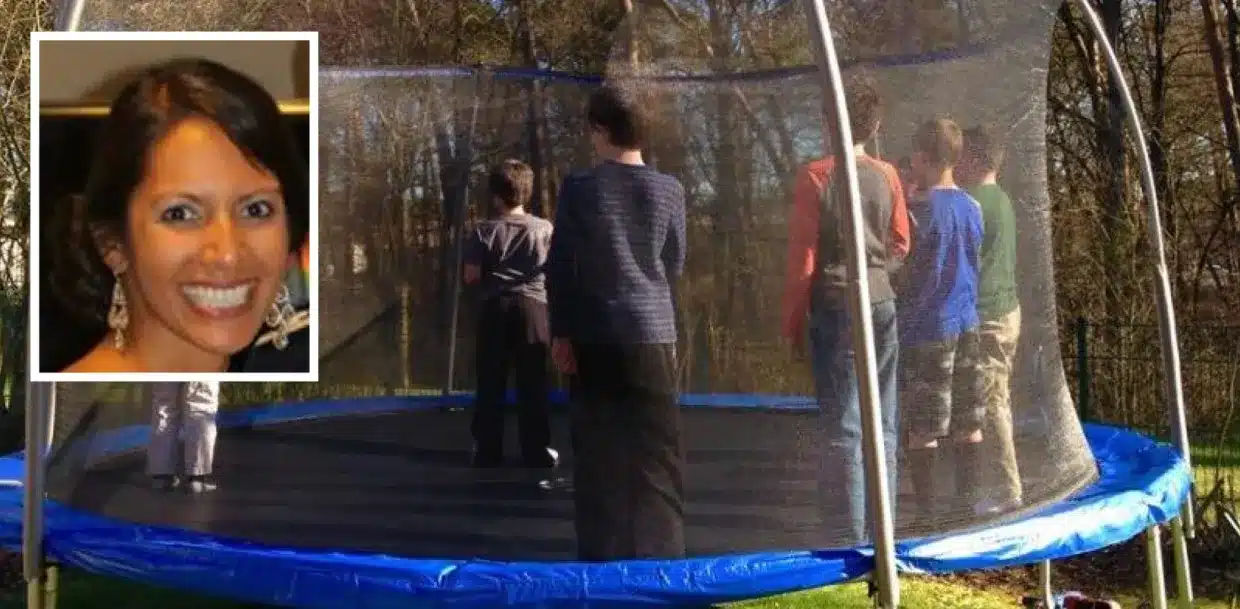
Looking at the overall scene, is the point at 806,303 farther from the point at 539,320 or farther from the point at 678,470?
the point at 539,320

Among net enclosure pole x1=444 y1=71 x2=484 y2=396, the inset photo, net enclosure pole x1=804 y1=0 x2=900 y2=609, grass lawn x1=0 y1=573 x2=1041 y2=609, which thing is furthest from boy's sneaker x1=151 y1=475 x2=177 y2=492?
net enclosure pole x1=804 y1=0 x2=900 y2=609

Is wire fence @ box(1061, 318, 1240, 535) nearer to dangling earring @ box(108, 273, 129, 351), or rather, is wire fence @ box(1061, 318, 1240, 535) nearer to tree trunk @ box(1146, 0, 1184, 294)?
tree trunk @ box(1146, 0, 1184, 294)

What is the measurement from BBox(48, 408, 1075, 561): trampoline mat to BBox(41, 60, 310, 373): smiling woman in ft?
1.55

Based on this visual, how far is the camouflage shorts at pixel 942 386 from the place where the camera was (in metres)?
2.60

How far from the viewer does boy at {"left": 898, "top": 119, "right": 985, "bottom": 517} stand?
2.60m

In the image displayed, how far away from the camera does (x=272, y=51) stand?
2223 mm

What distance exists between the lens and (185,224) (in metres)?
2.29

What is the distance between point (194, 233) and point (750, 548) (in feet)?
4.26

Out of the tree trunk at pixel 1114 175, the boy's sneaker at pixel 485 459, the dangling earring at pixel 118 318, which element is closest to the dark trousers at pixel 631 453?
the boy's sneaker at pixel 485 459

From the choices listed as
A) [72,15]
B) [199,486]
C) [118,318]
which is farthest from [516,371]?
[72,15]

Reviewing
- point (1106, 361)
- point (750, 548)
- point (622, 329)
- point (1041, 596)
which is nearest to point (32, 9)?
point (622, 329)

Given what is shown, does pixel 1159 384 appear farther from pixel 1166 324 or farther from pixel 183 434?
pixel 183 434

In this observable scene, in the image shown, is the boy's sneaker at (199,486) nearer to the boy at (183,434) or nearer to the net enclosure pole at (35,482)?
the boy at (183,434)

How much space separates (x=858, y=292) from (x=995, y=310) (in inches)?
30.3
